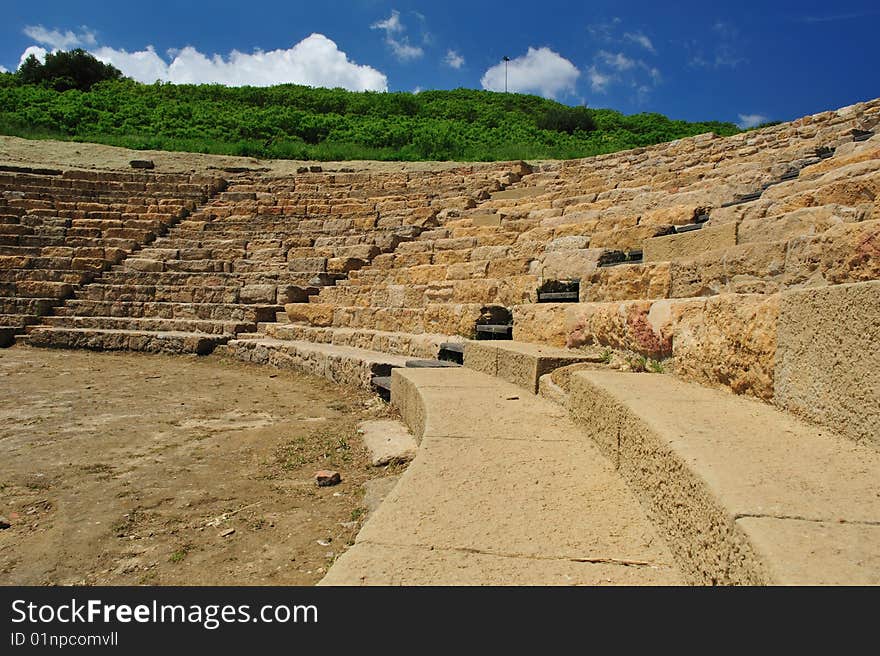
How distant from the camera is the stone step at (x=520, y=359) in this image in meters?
3.70

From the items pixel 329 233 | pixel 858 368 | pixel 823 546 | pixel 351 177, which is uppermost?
pixel 351 177

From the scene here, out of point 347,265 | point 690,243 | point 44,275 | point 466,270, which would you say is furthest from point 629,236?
point 44,275

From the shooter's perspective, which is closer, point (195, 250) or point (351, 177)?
point (195, 250)

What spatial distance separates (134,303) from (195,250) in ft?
5.49

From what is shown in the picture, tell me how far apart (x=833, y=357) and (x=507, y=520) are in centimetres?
118

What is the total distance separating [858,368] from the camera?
174cm

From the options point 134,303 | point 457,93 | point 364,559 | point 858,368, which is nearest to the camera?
point 364,559

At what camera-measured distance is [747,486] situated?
141 cm

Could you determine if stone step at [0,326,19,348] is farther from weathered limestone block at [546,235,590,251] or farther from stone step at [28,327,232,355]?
weathered limestone block at [546,235,590,251]

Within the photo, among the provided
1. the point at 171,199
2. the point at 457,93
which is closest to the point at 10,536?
the point at 171,199

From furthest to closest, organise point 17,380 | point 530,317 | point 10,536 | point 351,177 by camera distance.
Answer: point 351,177
point 17,380
point 530,317
point 10,536

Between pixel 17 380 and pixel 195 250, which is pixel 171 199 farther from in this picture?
pixel 17 380

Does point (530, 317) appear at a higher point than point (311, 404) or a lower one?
higher

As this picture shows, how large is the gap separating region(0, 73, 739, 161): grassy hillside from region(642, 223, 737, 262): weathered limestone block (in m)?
11.8
